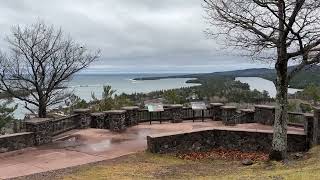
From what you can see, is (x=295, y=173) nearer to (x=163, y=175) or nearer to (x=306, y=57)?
(x=163, y=175)

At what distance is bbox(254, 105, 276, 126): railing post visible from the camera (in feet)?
72.5

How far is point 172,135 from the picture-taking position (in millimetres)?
16531

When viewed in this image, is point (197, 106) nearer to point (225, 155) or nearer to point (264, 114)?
point (264, 114)

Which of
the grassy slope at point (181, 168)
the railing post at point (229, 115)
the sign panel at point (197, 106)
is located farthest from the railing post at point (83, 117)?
the railing post at point (229, 115)

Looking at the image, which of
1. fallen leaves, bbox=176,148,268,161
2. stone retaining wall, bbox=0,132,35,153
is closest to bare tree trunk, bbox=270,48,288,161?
fallen leaves, bbox=176,148,268,161

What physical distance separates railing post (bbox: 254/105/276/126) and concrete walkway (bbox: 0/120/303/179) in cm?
78

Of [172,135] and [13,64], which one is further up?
[13,64]

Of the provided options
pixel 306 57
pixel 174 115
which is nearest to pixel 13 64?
pixel 174 115

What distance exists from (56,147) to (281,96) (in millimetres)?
8635

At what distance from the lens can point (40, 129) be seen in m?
17.3

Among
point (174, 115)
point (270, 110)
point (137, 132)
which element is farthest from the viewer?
point (174, 115)

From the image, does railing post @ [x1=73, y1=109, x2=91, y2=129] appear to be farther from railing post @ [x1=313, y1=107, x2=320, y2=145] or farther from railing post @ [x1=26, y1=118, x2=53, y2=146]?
railing post @ [x1=313, y1=107, x2=320, y2=145]

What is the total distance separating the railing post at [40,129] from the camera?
17.1 m

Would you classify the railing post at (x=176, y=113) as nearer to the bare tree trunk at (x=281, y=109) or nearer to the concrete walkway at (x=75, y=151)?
the concrete walkway at (x=75, y=151)
